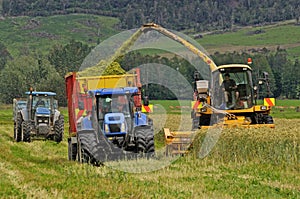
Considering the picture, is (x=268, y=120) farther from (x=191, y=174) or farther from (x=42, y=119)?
(x=42, y=119)

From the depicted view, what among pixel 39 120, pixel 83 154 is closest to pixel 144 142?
pixel 83 154

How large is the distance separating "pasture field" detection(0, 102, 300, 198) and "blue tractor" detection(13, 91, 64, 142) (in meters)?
4.79

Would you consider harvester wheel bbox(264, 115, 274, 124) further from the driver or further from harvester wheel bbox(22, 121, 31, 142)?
harvester wheel bbox(22, 121, 31, 142)

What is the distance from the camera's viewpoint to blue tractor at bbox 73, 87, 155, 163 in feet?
53.2

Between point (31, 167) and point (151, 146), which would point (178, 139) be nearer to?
point (151, 146)

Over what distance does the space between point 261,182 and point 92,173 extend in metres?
3.88

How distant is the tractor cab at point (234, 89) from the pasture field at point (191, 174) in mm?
2655

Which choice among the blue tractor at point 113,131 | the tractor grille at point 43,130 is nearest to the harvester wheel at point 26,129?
the tractor grille at point 43,130

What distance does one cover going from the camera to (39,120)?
26.3 m

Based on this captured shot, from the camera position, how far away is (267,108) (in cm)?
2169

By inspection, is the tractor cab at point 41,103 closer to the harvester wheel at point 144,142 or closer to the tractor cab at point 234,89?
the tractor cab at point 234,89

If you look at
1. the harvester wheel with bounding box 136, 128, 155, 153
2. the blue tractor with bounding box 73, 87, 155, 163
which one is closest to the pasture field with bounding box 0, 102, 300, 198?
the harvester wheel with bounding box 136, 128, 155, 153

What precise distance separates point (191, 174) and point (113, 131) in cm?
301

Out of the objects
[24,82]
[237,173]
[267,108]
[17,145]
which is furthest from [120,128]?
[24,82]
